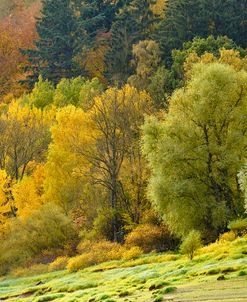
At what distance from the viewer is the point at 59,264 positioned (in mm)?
46719

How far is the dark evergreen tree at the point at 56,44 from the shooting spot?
97.4m

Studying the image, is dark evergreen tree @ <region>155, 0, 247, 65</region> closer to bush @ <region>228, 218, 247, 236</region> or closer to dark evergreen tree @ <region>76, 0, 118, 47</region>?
dark evergreen tree @ <region>76, 0, 118, 47</region>

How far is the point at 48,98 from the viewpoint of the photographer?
3526 inches

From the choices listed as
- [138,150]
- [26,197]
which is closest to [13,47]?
[26,197]

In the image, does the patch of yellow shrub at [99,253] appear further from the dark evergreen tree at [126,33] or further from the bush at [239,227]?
the dark evergreen tree at [126,33]

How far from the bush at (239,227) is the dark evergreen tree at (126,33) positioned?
2081 inches

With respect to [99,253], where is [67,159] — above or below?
above

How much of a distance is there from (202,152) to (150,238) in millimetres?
8234

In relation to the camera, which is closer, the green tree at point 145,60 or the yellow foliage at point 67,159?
the yellow foliage at point 67,159

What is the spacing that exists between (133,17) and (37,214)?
48.0 metres

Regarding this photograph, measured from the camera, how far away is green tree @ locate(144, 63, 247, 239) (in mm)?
43312

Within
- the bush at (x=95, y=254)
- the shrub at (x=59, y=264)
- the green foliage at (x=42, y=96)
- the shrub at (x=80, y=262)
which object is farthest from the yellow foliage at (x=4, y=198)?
the green foliage at (x=42, y=96)

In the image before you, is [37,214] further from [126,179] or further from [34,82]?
[34,82]

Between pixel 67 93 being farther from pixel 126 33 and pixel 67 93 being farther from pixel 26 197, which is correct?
pixel 26 197
